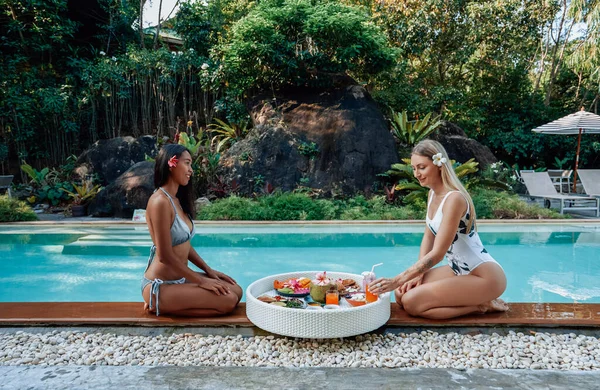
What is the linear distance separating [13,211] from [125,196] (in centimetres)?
192

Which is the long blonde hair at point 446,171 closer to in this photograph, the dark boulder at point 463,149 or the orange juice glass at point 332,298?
the orange juice glass at point 332,298

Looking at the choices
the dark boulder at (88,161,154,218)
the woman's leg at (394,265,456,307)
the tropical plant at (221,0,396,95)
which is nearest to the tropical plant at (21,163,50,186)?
the dark boulder at (88,161,154,218)

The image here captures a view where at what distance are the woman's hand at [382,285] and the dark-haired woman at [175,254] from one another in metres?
0.98

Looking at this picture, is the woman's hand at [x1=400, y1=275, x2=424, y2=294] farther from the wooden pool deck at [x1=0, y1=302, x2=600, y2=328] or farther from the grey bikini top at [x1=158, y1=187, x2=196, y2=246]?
the grey bikini top at [x1=158, y1=187, x2=196, y2=246]

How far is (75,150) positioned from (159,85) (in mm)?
3062

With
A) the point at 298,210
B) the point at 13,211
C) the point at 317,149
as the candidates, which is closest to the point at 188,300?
the point at 298,210

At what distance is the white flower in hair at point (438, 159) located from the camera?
276 cm

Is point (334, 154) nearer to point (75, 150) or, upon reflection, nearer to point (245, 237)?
point (245, 237)

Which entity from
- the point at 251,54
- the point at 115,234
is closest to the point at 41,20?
the point at 251,54

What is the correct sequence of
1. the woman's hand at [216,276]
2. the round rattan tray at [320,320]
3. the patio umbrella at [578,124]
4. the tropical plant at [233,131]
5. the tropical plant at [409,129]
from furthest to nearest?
1. the tropical plant at [233,131]
2. the tropical plant at [409,129]
3. the patio umbrella at [578,124]
4. the woman's hand at [216,276]
5. the round rattan tray at [320,320]

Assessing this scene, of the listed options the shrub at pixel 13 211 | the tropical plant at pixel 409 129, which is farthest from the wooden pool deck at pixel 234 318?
the tropical plant at pixel 409 129

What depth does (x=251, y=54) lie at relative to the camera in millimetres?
10234

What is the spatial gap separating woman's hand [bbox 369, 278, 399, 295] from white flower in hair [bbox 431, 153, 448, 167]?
0.77 m

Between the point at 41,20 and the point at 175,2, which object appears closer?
the point at 41,20
